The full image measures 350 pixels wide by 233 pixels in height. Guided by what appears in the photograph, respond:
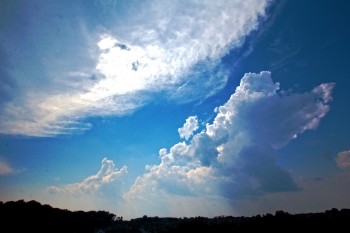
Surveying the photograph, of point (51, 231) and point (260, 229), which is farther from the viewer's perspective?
point (51, 231)

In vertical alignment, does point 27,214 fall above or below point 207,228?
above

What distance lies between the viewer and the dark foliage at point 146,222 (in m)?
35.7

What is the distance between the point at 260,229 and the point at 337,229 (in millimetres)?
8913

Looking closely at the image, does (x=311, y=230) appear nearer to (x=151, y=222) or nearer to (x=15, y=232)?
(x=151, y=222)

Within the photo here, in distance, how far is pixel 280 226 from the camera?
1428 inches

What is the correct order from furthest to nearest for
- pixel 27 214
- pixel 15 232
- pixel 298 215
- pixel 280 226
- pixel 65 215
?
pixel 65 215 < pixel 27 214 < pixel 15 232 < pixel 298 215 < pixel 280 226

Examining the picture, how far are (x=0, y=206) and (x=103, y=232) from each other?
76.3 feet

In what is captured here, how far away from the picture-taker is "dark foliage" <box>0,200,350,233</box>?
117ft

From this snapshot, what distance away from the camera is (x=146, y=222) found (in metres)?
53.4

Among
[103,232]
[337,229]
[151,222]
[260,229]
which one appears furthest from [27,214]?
[337,229]

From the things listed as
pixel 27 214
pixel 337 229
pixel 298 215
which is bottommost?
pixel 337 229

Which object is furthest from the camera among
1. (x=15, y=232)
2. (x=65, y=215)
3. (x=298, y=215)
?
(x=65, y=215)

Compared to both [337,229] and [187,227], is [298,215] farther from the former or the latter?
[187,227]

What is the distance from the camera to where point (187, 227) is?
43000mm
